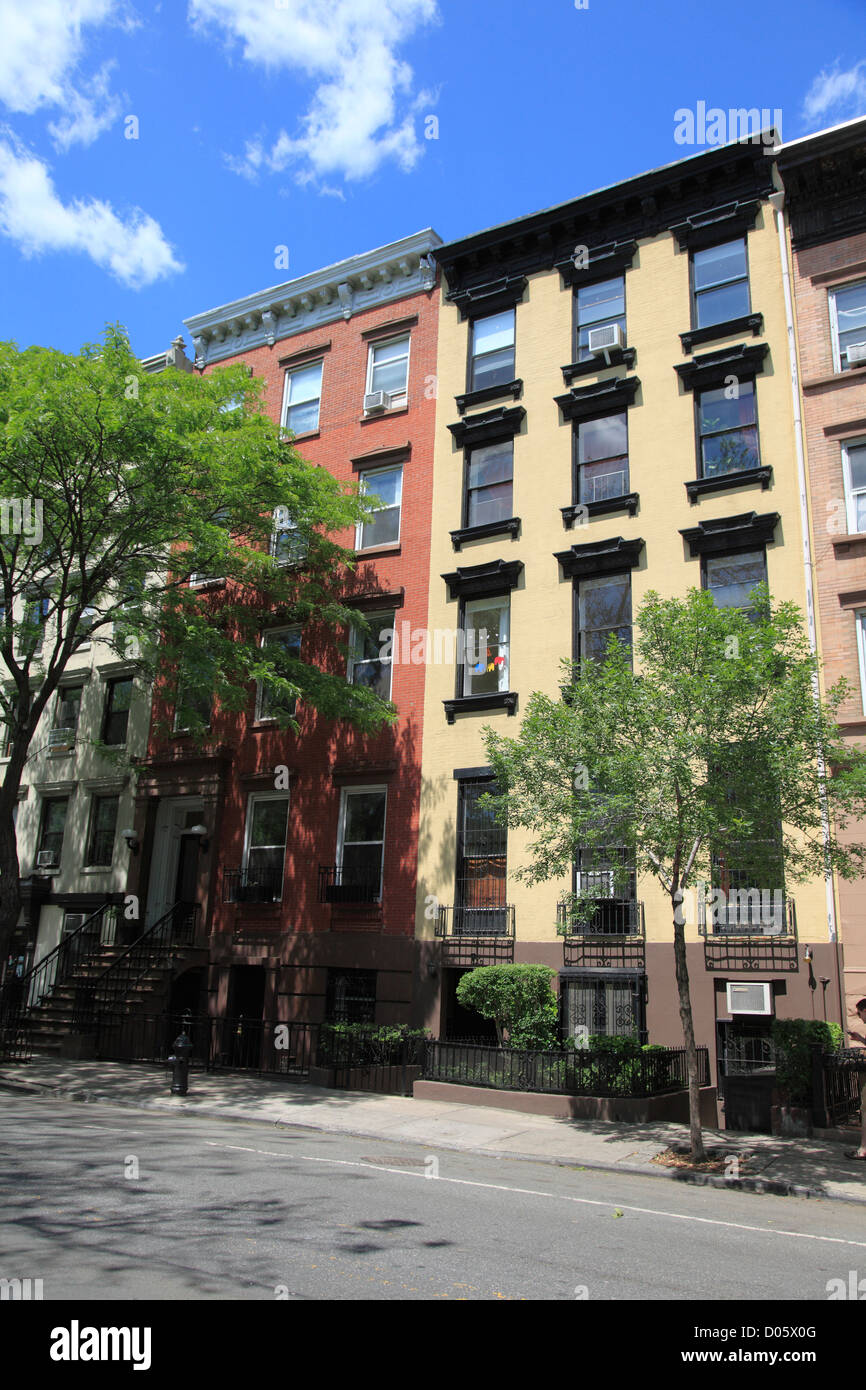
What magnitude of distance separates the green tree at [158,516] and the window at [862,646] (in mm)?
9078

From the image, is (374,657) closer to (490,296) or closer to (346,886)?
(346,886)

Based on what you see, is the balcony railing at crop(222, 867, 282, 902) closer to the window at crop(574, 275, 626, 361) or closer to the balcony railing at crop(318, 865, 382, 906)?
the balcony railing at crop(318, 865, 382, 906)

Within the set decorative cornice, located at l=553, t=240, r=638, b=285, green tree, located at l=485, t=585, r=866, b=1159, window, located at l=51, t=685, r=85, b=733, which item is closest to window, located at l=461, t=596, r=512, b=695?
green tree, located at l=485, t=585, r=866, b=1159

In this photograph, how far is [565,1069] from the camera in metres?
15.0

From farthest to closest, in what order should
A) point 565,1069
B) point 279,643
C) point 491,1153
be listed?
point 279,643 < point 565,1069 < point 491,1153

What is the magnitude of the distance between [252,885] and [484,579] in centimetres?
857

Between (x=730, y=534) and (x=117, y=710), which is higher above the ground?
(x=730, y=534)

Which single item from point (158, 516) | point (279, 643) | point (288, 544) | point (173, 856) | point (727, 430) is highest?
point (727, 430)

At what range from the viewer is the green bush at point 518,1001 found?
640 inches

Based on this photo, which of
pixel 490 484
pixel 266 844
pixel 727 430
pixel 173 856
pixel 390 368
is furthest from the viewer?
pixel 173 856

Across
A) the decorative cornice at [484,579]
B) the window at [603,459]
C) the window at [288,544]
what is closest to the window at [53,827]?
the window at [288,544]

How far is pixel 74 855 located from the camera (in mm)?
25688

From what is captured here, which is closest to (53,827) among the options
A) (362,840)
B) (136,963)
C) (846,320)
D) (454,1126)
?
(136,963)

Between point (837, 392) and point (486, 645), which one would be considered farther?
point (486, 645)
